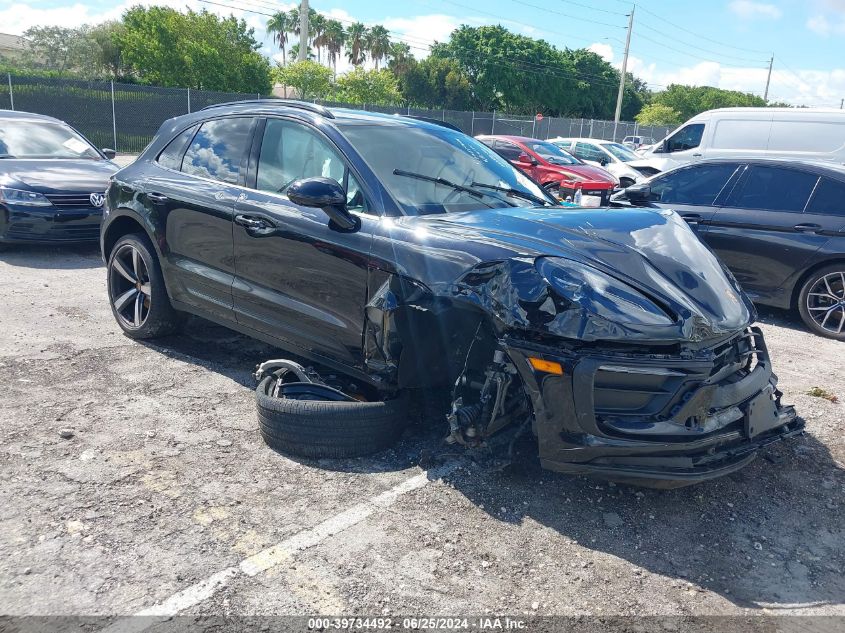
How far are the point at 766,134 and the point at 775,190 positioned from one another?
6757mm

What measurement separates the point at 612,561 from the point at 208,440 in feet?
7.21

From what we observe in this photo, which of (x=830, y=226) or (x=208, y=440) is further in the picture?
(x=830, y=226)

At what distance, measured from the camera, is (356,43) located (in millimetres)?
84375

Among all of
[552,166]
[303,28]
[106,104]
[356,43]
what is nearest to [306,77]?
[303,28]

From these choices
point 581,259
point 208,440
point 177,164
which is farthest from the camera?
point 177,164

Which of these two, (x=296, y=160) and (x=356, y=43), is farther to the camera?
(x=356, y=43)

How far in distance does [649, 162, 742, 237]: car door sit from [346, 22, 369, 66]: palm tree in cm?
8010

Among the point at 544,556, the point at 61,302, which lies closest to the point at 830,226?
the point at 544,556

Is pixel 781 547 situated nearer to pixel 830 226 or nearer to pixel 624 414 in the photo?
pixel 624 414

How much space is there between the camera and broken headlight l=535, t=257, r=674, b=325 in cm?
293

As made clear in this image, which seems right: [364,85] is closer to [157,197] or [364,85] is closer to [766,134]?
[766,134]

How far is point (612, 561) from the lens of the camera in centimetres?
291

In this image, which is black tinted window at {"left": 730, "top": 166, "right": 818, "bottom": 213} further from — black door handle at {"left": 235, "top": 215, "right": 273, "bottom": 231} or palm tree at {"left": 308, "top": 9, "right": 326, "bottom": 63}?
palm tree at {"left": 308, "top": 9, "right": 326, "bottom": 63}

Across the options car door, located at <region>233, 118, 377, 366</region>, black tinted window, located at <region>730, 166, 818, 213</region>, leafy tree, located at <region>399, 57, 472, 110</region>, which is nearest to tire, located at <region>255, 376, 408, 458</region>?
car door, located at <region>233, 118, 377, 366</region>
